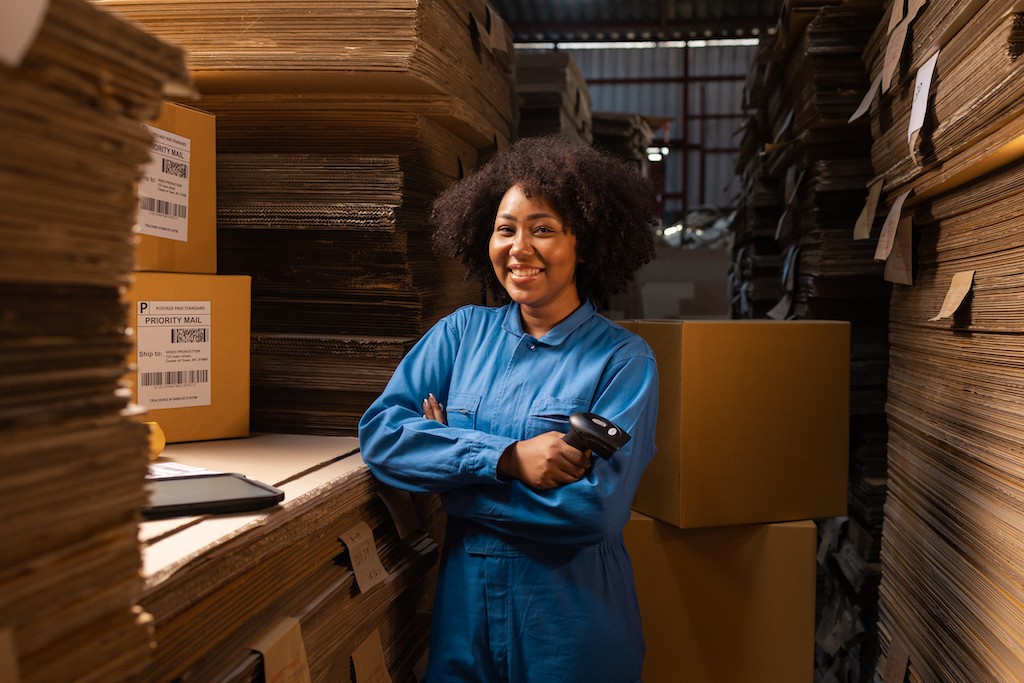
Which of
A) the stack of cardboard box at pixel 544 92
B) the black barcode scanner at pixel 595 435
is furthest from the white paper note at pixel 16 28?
the stack of cardboard box at pixel 544 92

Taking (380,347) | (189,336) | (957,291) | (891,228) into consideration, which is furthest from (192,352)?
(891,228)

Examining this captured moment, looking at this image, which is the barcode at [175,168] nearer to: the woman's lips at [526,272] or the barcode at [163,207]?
the barcode at [163,207]

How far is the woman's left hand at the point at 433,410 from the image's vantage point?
→ 84.4 inches

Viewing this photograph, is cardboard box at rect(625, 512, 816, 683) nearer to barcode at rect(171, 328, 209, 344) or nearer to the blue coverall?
the blue coverall

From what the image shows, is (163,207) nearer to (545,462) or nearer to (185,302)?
(185,302)

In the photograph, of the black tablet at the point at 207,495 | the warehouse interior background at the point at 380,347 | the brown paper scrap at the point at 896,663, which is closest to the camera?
the warehouse interior background at the point at 380,347

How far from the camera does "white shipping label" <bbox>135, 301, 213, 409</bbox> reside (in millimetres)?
2029

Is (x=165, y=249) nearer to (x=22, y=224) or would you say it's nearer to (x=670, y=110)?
(x=22, y=224)

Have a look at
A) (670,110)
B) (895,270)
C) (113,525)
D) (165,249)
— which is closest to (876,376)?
(895,270)

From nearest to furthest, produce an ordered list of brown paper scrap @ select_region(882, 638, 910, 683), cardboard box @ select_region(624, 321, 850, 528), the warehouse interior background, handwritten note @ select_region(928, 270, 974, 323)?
the warehouse interior background, handwritten note @ select_region(928, 270, 974, 323), brown paper scrap @ select_region(882, 638, 910, 683), cardboard box @ select_region(624, 321, 850, 528)

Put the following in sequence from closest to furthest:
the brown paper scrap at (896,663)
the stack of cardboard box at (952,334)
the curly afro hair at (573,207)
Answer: the stack of cardboard box at (952,334), the curly afro hair at (573,207), the brown paper scrap at (896,663)

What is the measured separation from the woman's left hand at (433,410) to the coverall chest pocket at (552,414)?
25cm

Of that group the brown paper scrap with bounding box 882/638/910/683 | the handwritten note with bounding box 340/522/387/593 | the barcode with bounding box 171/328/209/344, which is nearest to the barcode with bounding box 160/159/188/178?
the barcode with bounding box 171/328/209/344

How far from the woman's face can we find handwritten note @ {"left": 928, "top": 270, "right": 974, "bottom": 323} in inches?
36.7
